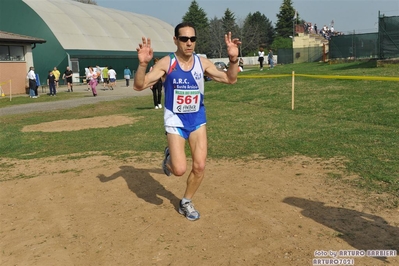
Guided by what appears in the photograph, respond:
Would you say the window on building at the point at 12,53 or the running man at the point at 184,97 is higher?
the window on building at the point at 12,53

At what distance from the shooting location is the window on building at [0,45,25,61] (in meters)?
31.1

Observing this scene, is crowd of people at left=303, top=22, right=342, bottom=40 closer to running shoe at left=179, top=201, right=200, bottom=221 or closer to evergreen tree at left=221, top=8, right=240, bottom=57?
evergreen tree at left=221, top=8, right=240, bottom=57

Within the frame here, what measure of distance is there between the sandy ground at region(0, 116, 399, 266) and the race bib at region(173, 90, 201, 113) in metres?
1.32

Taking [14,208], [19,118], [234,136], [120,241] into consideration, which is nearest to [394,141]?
[234,136]

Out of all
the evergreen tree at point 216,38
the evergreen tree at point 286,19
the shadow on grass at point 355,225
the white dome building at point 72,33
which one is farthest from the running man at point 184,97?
the evergreen tree at point 286,19

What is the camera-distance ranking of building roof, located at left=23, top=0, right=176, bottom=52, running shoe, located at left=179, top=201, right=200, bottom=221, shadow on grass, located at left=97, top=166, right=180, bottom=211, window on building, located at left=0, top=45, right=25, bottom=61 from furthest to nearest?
1. building roof, located at left=23, top=0, right=176, bottom=52
2. window on building, located at left=0, top=45, right=25, bottom=61
3. shadow on grass, located at left=97, top=166, right=180, bottom=211
4. running shoe, located at left=179, top=201, right=200, bottom=221

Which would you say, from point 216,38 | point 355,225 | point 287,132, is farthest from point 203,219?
point 216,38

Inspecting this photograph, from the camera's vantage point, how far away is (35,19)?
143 feet

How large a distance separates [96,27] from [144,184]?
46.6 meters

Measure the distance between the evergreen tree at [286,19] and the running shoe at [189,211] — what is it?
90.6 metres

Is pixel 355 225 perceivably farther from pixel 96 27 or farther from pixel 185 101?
pixel 96 27

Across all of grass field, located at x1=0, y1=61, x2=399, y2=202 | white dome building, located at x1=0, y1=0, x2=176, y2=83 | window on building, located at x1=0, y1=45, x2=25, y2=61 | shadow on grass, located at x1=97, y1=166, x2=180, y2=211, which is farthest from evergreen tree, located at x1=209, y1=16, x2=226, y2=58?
shadow on grass, located at x1=97, y1=166, x2=180, y2=211

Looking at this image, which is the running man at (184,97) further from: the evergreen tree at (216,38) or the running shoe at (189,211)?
the evergreen tree at (216,38)

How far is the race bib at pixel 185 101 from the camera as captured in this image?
5113mm
